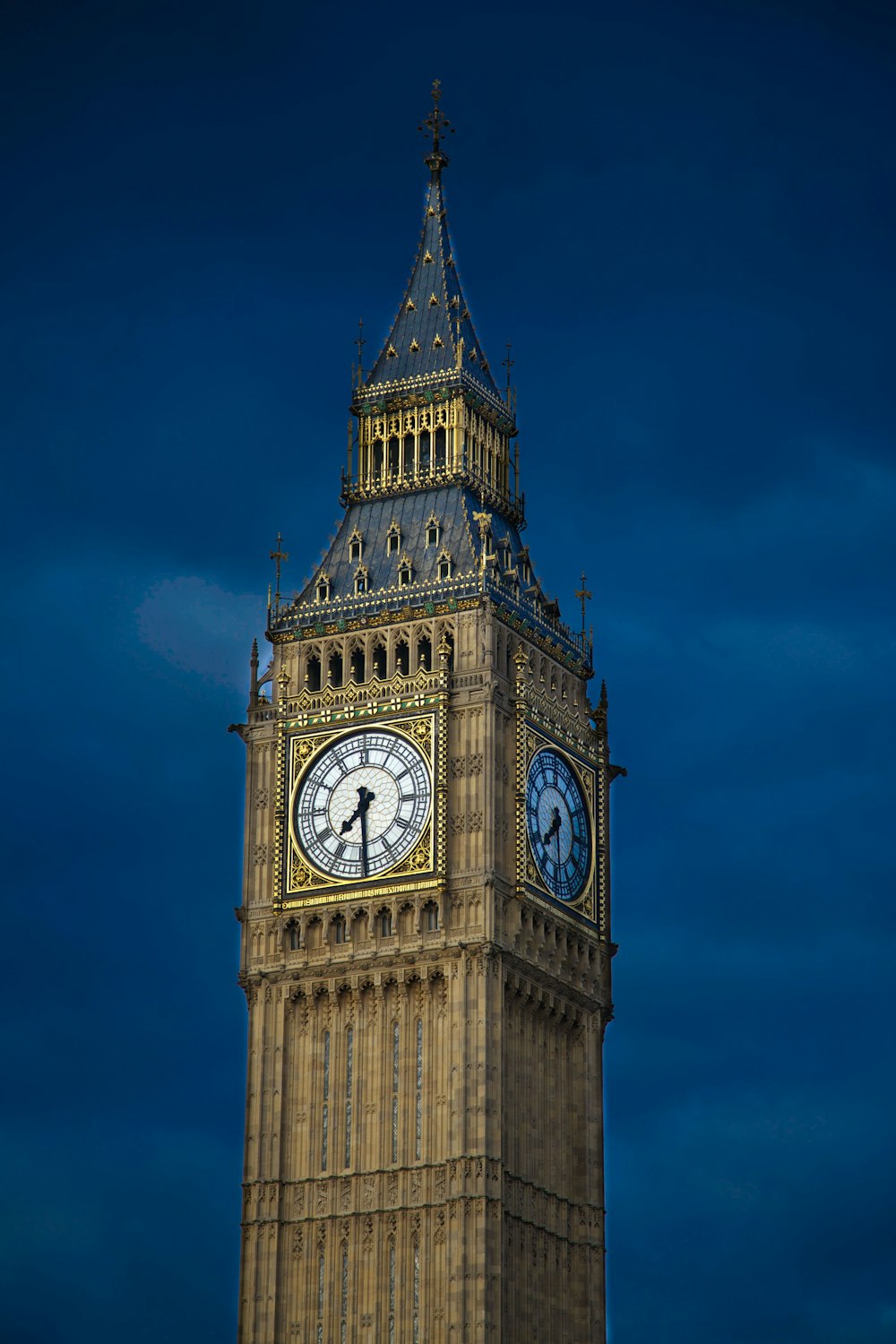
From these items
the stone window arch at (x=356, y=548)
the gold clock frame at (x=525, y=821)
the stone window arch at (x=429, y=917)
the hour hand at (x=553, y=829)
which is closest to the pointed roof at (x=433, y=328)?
the stone window arch at (x=356, y=548)

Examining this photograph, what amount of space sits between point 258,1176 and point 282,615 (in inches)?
657

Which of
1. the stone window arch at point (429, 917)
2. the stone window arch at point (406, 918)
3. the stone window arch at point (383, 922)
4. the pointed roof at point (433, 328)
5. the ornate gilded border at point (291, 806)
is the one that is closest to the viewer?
the stone window arch at point (429, 917)

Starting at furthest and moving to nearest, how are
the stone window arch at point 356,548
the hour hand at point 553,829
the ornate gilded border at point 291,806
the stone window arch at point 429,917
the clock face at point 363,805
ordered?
the stone window arch at point 356,548 → the hour hand at point 553,829 → the clock face at point 363,805 → the ornate gilded border at point 291,806 → the stone window arch at point 429,917

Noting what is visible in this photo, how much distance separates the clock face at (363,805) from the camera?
99.8m

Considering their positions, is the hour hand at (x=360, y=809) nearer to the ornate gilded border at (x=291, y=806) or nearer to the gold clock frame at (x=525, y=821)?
the ornate gilded border at (x=291, y=806)

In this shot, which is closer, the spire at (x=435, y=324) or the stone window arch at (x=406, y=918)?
the stone window arch at (x=406, y=918)

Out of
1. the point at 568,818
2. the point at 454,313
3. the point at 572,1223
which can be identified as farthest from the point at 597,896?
the point at 454,313

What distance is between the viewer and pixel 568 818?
10288 cm

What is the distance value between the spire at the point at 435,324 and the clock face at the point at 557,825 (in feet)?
41.2

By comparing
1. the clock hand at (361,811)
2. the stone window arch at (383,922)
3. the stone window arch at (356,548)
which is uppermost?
the stone window arch at (356,548)

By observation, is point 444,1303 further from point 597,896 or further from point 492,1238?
point 597,896

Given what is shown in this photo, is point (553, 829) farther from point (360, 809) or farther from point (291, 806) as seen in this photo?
point (291, 806)

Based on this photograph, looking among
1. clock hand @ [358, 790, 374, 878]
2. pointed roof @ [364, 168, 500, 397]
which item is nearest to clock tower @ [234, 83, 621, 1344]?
clock hand @ [358, 790, 374, 878]

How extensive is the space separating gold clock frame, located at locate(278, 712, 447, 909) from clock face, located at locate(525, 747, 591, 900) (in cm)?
283
